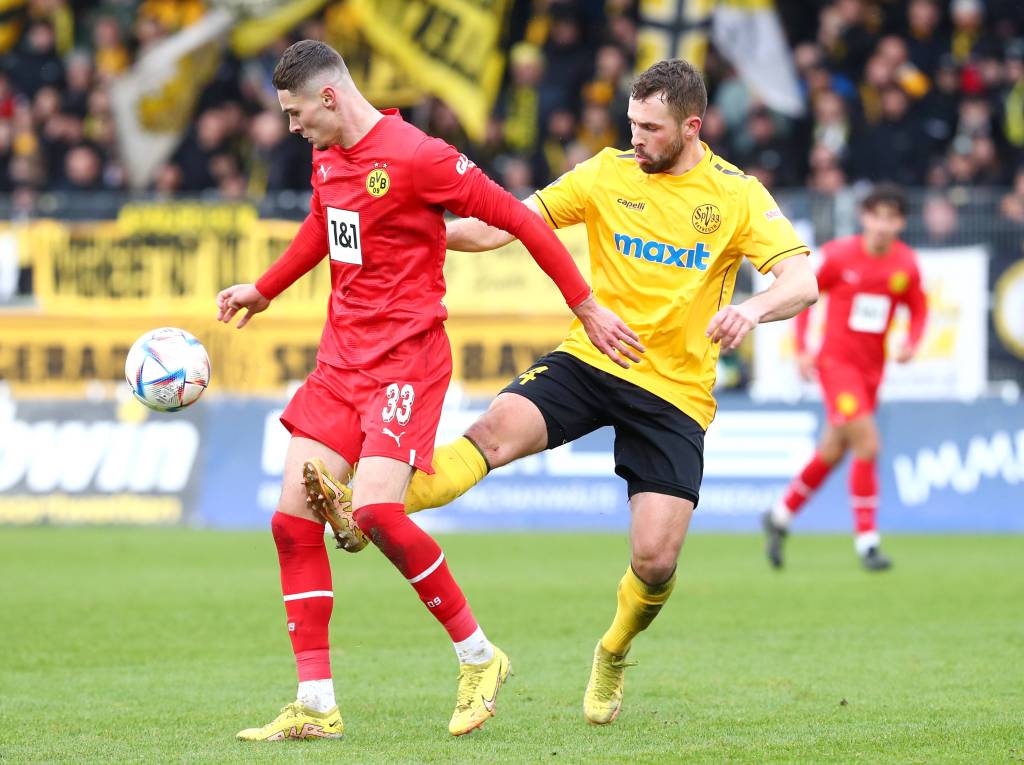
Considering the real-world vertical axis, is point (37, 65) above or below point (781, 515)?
above

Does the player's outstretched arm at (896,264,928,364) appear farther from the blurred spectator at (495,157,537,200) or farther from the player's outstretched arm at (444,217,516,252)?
the player's outstretched arm at (444,217,516,252)

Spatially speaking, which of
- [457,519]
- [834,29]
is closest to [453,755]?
[457,519]

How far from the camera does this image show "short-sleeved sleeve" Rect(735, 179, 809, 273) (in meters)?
6.36

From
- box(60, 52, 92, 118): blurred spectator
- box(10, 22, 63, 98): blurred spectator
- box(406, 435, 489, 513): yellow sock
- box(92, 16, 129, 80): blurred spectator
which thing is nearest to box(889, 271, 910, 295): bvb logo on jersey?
box(406, 435, 489, 513): yellow sock

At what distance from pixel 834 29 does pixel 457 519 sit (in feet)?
24.8

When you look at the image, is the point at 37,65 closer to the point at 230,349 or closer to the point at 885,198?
the point at 230,349

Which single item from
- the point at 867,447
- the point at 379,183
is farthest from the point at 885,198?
the point at 379,183

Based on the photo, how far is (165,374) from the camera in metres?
6.30

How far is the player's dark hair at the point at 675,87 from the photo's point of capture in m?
6.18

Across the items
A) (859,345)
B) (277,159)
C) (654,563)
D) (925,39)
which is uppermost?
(925,39)

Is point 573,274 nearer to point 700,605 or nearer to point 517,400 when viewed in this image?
point 517,400

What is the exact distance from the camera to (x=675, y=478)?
6.32m

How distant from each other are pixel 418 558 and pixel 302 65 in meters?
1.81

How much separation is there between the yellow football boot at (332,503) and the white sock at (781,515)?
21.5ft
